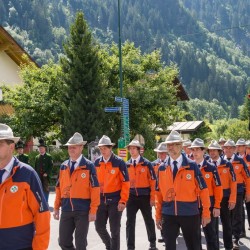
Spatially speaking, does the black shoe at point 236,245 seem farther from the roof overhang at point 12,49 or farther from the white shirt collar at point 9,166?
the roof overhang at point 12,49

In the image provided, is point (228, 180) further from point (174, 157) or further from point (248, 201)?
point (174, 157)

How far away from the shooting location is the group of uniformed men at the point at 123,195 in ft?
15.0

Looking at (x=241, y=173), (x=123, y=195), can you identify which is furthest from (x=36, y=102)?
(x=123, y=195)

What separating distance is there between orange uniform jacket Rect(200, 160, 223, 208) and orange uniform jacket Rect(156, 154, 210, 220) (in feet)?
3.92

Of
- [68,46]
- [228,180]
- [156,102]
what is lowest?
[228,180]

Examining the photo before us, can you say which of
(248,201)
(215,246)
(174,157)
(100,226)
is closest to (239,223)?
(248,201)

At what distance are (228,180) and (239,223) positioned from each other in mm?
1240

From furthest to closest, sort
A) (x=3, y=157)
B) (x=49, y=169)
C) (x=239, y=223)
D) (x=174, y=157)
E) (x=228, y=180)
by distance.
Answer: (x=49, y=169)
(x=239, y=223)
(x=228, y=180)
(x=174, y=157)
(x=3, y=157)

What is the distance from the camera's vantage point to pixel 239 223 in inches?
405

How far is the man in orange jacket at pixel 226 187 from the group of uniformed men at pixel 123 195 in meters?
0.02

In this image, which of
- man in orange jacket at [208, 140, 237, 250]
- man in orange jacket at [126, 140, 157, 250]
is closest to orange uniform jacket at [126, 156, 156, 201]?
man in orange jacket at [126, 140, 157, 250]

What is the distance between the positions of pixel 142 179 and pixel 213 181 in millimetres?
1927

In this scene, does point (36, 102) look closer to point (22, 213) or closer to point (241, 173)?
point (241, 173)

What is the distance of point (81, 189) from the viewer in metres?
7.51
